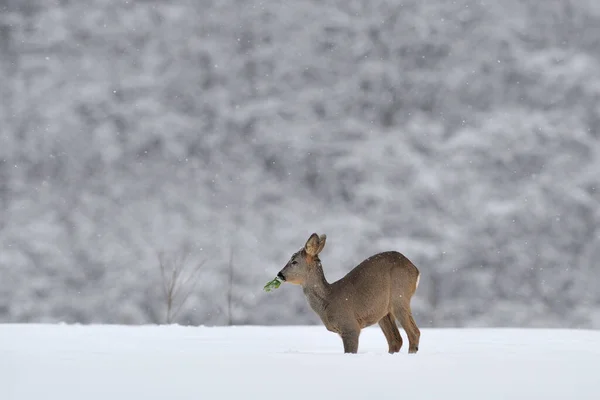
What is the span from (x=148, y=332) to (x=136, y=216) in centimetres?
1000

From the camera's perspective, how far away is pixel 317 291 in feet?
19.3

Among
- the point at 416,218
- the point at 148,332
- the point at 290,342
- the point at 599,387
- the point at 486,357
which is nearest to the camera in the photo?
the point at 599,387

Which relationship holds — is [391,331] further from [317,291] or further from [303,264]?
[303,264]

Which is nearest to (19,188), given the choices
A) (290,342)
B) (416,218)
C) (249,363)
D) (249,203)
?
(249,203)

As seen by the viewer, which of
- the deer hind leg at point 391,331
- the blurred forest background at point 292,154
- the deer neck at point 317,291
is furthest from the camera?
the blurred forest background at point 292,154

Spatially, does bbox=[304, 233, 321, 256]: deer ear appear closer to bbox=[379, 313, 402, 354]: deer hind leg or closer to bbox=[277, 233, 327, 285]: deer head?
bbox=[277, 233, 327, 285]: deer head

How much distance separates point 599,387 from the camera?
13.5 ft

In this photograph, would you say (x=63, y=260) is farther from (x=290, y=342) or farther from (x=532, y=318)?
(x=290, y=342)

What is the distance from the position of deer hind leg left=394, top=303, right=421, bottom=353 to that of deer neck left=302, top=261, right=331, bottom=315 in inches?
18.2

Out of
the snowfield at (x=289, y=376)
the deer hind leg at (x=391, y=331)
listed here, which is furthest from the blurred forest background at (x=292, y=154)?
the snowfield at (x=289, y=376)

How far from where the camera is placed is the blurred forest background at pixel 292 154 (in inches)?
679

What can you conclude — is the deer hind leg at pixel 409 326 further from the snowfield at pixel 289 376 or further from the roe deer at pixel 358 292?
the snowfield at pixel 289 376

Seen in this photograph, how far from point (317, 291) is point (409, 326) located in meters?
0.63

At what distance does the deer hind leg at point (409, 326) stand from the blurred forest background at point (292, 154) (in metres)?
10.9
